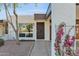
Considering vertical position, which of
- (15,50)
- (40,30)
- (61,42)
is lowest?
(15,50)

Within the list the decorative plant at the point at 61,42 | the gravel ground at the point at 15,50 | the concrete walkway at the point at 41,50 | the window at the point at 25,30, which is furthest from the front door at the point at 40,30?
the decorative plant at the point at 61,42

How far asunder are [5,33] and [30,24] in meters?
3.61

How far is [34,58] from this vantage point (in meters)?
5.22

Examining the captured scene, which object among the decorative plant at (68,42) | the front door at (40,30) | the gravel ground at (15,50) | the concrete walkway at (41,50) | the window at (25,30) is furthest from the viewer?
the front door at (40,30)

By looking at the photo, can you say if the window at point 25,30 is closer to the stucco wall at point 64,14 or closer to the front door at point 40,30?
the front door at point 40,30

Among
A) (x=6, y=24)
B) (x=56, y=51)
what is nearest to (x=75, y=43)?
(x=56, y=51)

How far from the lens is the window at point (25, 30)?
59.8 feet

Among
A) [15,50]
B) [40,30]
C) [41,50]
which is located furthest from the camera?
[40,30]

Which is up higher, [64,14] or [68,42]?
[64,14]

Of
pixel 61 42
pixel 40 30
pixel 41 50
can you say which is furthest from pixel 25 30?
pixel 61 42

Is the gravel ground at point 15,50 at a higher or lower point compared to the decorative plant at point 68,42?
lower

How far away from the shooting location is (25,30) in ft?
60.3

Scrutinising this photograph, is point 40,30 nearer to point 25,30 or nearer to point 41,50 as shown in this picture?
point 25,30

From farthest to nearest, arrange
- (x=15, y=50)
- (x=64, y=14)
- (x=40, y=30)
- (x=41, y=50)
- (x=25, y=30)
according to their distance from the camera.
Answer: (x=40, y=30), (x=25, y=30), (x=15, y=50), (x=41, y=50), (x=64, y=14)
